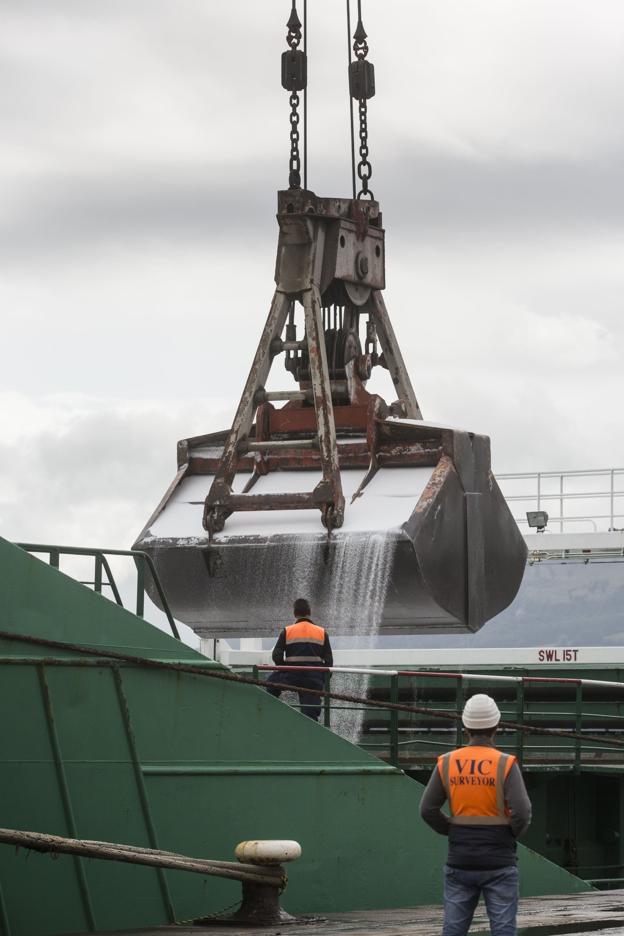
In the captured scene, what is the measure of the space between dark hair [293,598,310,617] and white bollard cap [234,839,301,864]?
2725 mm

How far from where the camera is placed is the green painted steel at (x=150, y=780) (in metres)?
9.29

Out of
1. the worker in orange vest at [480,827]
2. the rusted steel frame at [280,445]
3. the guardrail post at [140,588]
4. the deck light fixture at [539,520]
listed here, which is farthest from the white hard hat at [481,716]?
the deck light fixture at [539,520]

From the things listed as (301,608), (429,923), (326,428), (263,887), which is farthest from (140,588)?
(429,923)

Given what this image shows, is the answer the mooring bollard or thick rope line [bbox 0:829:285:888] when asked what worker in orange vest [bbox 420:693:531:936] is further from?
the mooring bollard

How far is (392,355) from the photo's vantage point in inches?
522

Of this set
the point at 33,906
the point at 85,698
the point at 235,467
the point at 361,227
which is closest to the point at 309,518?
the point at 235,467

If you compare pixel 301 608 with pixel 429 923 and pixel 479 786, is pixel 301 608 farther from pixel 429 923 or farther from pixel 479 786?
pixel 479 786

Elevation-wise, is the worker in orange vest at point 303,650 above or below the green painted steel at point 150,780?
above

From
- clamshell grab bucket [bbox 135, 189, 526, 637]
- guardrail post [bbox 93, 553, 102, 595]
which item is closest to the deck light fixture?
clamshell grab bucket [bbox 135, 189, 526, 637]

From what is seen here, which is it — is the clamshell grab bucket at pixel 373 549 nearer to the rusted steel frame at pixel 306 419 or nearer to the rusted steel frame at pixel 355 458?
the rusted steel frame at pixel 355 458

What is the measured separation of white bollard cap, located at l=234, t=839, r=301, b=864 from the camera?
31.4 feet

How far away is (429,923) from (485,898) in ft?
9.77

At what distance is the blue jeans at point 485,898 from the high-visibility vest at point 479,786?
0.22 m

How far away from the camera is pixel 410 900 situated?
1136 cm
